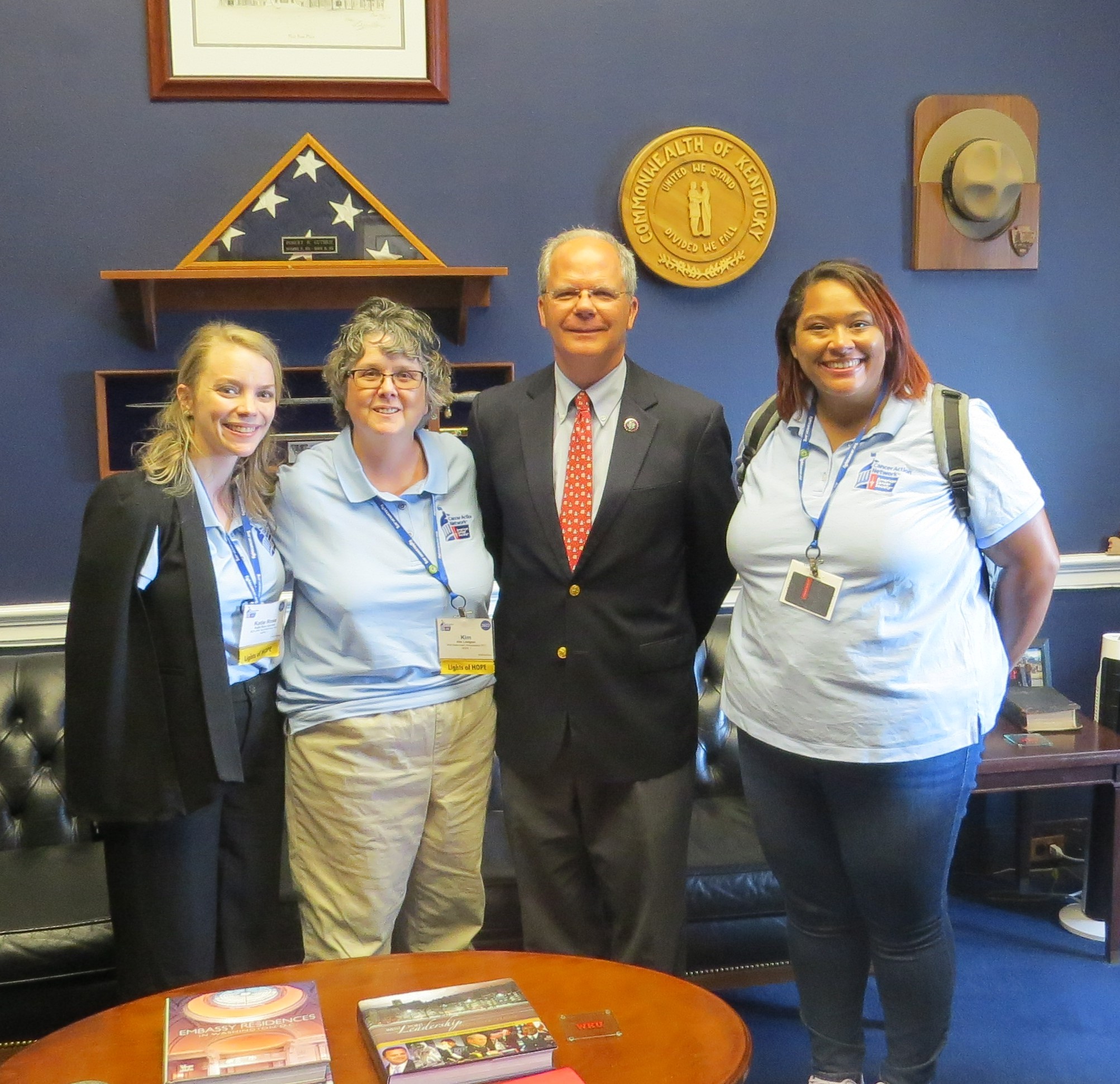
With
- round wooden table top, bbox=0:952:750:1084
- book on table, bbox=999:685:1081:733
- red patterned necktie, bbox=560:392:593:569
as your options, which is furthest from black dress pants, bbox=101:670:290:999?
book on table, bbox=999:685:1081:733

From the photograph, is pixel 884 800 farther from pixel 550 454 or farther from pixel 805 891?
pixel 550 454

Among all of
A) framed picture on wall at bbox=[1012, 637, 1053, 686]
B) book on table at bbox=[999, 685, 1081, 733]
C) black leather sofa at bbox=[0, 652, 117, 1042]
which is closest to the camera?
black leather sofa at bbox=[0, 652, 117, 1042]

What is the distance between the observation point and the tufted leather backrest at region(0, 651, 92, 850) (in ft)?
8.66

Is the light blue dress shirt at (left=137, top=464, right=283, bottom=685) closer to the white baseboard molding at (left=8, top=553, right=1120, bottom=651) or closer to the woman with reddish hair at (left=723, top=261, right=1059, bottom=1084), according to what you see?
the woman with reddish hair at (left=723, top=261, right=1059, bottom=1084)

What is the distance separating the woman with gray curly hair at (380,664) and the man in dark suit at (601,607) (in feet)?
0.31

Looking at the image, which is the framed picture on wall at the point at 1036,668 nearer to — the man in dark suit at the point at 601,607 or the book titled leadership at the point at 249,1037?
the man in dark suit at the point at 601,607

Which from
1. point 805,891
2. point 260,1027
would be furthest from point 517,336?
point 260,1027

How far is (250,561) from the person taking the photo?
6.54ft

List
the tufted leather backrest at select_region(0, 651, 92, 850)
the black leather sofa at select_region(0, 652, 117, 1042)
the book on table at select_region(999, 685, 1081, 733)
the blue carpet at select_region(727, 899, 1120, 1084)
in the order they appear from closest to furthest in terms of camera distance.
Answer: the black leather sofa at select_region(0, 652, 117, 1042) → the blue carpet at select_region(727, 899, 1120, 1084) → the tufted leather backrest at select_region(0, 651, 92, 850) → the book on table at select_region(999, 685, 1081, 733)

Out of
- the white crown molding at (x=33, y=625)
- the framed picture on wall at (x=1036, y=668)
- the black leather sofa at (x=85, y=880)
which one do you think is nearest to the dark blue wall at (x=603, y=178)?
the white crown molding at (x=33, y=625)

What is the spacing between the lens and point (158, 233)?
2.87 meters

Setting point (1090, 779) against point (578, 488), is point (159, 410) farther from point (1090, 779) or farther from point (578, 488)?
point (1090, 779)

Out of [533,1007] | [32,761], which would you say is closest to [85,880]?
[32,761]

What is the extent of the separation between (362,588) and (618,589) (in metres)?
0.45
